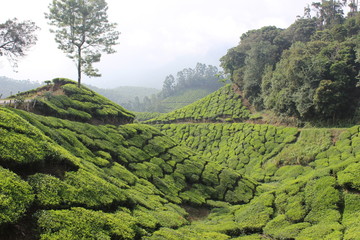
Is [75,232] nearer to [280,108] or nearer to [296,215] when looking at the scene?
[296,215]

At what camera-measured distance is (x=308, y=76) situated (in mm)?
32875

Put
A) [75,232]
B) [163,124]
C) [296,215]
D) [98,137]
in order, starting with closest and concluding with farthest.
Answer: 1. [75,232]
2. [296,215]
3. [98,137]
4. [163,124]

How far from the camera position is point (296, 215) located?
49.0 ft

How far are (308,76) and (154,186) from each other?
25853mm

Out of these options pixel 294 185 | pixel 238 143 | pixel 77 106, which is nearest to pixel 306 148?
pixel 238 143

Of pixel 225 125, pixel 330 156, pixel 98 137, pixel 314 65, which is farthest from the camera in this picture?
pixel 225 125

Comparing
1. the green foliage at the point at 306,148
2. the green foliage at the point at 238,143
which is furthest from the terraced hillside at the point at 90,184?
the green foliage at the point at 306,148

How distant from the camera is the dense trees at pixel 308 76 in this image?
1227 inches

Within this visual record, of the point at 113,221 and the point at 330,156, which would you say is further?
the point at 330,156

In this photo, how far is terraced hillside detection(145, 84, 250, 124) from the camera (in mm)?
48969

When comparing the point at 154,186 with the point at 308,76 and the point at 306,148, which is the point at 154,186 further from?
Answer: the point at 308,76

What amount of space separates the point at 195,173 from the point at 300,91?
2010cm

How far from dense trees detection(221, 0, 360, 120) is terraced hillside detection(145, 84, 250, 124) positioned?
3010 millimetres

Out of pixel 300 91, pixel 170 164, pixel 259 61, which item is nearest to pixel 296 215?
pixel 170 164
